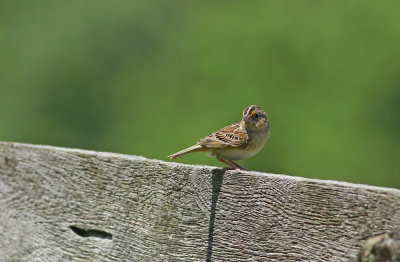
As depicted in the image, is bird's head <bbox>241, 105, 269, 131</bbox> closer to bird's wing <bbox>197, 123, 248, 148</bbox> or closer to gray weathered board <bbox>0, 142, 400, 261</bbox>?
bird's wing <bbox>197, 123, 248, 148</bbox>

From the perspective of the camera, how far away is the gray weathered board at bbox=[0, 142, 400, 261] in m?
2.62

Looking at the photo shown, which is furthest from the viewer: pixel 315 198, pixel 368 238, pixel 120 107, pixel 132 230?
pixel 120 107

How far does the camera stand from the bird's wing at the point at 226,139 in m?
4.50

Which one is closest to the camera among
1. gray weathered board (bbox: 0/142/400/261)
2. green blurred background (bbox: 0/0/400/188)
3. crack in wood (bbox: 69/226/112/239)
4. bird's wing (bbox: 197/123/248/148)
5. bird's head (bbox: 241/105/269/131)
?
gray weathered board (bbox: 0/142/400/261)

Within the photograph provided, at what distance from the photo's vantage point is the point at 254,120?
475 cm

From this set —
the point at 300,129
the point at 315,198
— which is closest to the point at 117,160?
the point at 315,198

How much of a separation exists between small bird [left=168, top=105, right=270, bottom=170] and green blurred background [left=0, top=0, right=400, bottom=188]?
168 inches

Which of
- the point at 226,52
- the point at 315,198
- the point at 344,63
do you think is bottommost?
the point at 315,198

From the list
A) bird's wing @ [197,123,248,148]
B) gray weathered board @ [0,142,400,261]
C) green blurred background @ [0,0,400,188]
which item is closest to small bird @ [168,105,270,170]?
bird's wing @ [197,123,248,148]

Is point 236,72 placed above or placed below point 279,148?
above

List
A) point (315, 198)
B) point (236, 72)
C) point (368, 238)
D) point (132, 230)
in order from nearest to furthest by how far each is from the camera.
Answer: point (368, 238) < point (315, 198) < point (132, 230) < point (236, 72)

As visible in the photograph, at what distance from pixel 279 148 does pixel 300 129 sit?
14.9 inches

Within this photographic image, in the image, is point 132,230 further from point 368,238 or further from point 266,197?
point 368,238

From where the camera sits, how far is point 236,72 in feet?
35.3
